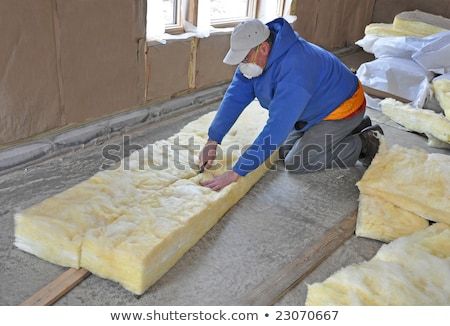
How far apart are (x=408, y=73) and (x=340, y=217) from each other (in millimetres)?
2263

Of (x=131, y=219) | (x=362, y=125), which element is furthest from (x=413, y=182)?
(x=131, y=219)

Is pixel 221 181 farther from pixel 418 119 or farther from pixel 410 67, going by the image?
pixel 410 67

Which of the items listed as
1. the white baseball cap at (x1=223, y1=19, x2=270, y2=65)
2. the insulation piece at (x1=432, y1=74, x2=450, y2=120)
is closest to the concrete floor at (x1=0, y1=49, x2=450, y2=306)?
the white baseball cap at (x1=223, y1=19, x2=270, y2=65)

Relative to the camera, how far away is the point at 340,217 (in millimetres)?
2639

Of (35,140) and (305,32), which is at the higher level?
(305,32)

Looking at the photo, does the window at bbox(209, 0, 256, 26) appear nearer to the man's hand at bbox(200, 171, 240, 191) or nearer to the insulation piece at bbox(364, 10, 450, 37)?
the insulation piece at bbox(364, 10, 450, 37)

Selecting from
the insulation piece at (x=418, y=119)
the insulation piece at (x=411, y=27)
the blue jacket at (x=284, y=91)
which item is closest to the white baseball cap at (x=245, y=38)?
the blue jacket at (x=284, y=91)

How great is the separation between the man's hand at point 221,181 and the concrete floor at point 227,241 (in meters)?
0.20

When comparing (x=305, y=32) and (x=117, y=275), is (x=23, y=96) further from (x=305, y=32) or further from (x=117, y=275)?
(x=305, y=32)

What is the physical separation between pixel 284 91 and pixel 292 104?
0.08 metres

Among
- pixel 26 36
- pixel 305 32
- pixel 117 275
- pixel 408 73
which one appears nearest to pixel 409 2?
pixel 305 32

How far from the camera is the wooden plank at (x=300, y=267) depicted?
6.49 feet

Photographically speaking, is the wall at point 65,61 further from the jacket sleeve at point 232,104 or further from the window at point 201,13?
the jacket sleeve at point 232,104

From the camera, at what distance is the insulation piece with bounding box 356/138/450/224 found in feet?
8.08
